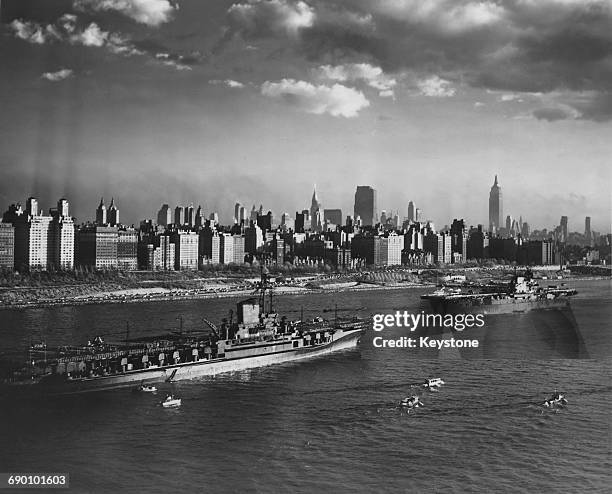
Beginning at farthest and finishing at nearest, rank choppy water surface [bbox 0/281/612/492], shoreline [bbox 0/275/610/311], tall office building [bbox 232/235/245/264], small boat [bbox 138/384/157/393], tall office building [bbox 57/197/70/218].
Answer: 1. tall office building [bbox 232/235/245/264]
2. shoreline [bbox 0/275/610/311]
3. tall office building [bbox 57/197/70/218]
4. small boat [bbox 138/384/157/393]
5. choppy water surface [bbox 0/281/612/492]

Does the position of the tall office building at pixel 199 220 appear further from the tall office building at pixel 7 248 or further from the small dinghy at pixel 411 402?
the small dinghy at pixel 411 402

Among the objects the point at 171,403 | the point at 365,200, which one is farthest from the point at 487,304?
the point at 171,403

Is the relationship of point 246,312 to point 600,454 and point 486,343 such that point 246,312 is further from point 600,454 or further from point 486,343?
point 600,454

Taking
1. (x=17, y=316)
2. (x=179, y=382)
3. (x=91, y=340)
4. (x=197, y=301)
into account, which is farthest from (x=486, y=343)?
(x=17, y=316)

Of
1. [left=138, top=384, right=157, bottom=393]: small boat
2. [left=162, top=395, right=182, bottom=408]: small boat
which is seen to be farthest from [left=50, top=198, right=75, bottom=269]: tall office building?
[left=162, top=395, right=182, bottom=408]: small boat

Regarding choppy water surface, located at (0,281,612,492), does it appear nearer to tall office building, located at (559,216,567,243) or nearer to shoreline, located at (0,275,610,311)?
tall office building, located at (559,216,567,243)

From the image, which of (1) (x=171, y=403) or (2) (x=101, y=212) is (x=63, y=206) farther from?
(1) (x=171, y=403)

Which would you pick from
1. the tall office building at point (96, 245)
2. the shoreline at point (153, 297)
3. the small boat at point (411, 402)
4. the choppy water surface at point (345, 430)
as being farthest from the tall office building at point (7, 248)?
the small boat at point (411, 402)
